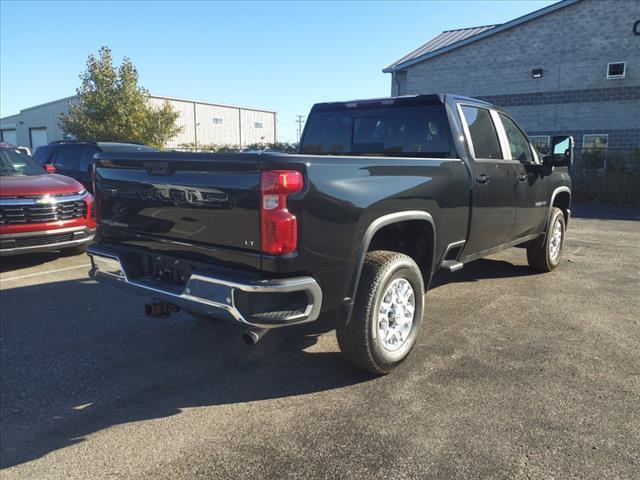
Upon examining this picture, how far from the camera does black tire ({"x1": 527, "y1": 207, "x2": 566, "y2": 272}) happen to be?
6422mm

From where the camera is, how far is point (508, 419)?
3.05 meters

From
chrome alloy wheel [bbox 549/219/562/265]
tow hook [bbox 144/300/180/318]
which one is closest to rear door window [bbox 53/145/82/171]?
tow hook [bbox 144/300/180/318]

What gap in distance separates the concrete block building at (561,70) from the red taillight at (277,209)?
18.7m

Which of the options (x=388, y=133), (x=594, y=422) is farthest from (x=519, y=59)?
(x=594, y=422)

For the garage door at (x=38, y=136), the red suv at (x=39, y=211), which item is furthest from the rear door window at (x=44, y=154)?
the garage door at (x=38, y=136)

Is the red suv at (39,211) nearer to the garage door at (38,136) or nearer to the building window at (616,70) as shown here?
the building window at (616,70)

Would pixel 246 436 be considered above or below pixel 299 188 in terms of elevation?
below

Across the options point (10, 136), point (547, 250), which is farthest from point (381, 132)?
point (10, 136)

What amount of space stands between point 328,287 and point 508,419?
4.44ft

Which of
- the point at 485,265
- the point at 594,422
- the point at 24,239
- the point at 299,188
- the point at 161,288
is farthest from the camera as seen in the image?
the point at 485,265

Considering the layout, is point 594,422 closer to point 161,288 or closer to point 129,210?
point 161,288

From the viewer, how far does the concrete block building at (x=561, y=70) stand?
766 inches

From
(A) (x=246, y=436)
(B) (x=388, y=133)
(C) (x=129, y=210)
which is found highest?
(B) (x=388, y=133)

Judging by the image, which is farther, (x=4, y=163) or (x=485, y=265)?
(x=4, y=163)
